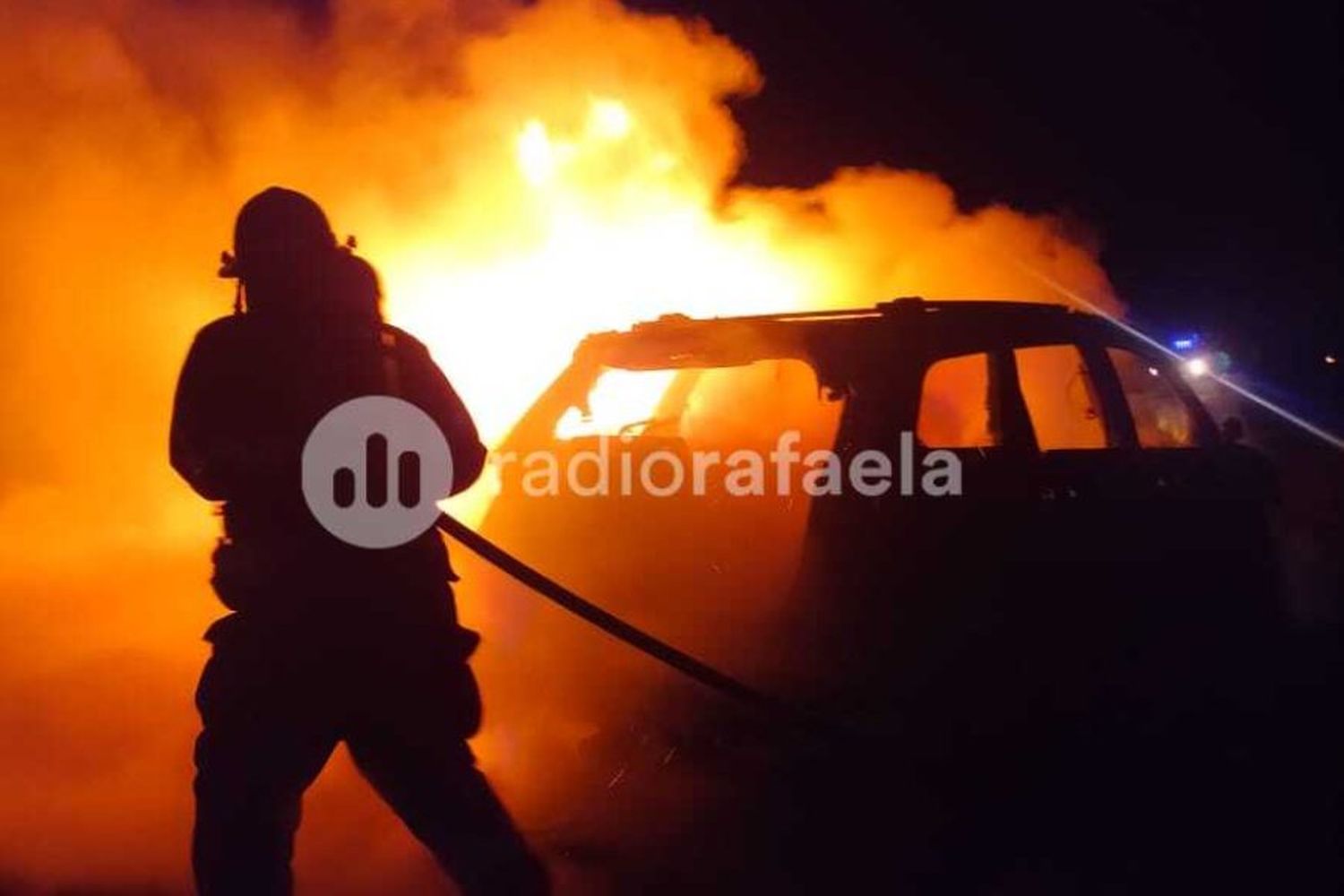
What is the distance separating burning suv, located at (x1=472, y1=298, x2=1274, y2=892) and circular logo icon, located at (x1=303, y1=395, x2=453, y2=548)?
4.21ft

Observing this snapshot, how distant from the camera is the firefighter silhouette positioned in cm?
263

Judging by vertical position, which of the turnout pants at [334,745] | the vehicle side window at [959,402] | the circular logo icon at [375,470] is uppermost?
the vehicle side window at [959,402]

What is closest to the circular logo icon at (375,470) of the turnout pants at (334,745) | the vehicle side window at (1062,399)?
the turnout pants at (334,745)

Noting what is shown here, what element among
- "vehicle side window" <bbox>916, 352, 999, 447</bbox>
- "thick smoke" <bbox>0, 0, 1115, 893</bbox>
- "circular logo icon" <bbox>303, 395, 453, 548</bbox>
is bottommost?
"circular logo icon" <bbox>303, 395, 453, 548</bbox>

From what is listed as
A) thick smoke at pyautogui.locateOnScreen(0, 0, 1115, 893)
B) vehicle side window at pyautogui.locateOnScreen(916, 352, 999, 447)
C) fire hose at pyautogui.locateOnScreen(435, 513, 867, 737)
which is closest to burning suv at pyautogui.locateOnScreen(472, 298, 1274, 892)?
vehicle side window at pyautogui.locateOnScreen(916, 352, 999, 447)

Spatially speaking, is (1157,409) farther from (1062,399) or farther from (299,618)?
(299,618)

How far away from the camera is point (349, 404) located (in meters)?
2.80

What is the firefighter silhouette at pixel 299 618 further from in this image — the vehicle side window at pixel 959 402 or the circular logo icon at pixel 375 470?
the vehicle side window at pixel 959 402

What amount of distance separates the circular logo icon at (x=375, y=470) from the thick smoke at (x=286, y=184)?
3.96 metres

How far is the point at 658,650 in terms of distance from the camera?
145 inches

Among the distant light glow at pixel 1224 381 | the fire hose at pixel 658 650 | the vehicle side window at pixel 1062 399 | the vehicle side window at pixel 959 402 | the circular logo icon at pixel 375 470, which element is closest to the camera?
the circular logo icon at pixel 375 470

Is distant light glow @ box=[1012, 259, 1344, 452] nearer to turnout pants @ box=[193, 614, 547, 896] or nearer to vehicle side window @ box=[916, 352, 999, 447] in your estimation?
vehicle side window @ box=[916, 352, 999, 447]

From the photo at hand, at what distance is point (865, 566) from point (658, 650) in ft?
2.22

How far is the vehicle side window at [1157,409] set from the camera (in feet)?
19.2
